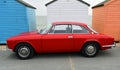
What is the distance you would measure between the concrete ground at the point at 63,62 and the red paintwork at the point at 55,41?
0.39m

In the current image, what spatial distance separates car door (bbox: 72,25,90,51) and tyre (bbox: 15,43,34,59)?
1.76 metres

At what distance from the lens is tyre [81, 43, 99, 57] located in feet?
23.8

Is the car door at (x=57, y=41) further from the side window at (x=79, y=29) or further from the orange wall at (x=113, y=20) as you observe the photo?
the orange wall at (x=113, y=20)

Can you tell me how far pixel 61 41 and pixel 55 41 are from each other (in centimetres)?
24

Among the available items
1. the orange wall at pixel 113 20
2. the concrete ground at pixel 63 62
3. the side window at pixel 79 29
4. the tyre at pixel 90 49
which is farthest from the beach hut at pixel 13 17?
the orange wall at pixel 113 20

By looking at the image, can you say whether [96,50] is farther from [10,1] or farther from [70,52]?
[10,1]

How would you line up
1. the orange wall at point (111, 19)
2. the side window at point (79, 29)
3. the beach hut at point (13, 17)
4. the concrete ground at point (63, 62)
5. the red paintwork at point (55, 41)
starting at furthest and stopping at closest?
1. the orange wall at point (111, 19)
2. the beach hut at point (13, 17)
3. the side window at point (79, 29)
4. the red paintwork at point (55, 41)
5. the concrete ground at point (63, 62)

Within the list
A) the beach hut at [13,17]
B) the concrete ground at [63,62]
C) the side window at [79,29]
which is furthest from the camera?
the beach hut at [13,17]

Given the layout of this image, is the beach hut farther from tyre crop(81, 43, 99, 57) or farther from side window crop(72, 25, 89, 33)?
tyre crop(81, 43, 99, 57)

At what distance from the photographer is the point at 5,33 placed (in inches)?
378

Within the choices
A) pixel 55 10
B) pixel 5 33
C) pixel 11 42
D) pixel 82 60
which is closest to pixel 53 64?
pixel 82 60

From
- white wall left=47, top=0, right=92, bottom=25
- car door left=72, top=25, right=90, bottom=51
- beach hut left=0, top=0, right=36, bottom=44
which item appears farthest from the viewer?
white wall left=47, top=0, right=92, bottom=25

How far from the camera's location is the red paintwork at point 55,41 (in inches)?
276

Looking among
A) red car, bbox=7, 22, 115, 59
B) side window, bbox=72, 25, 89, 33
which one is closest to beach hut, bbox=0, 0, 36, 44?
red car, bbox=7, 22, 115, 59
